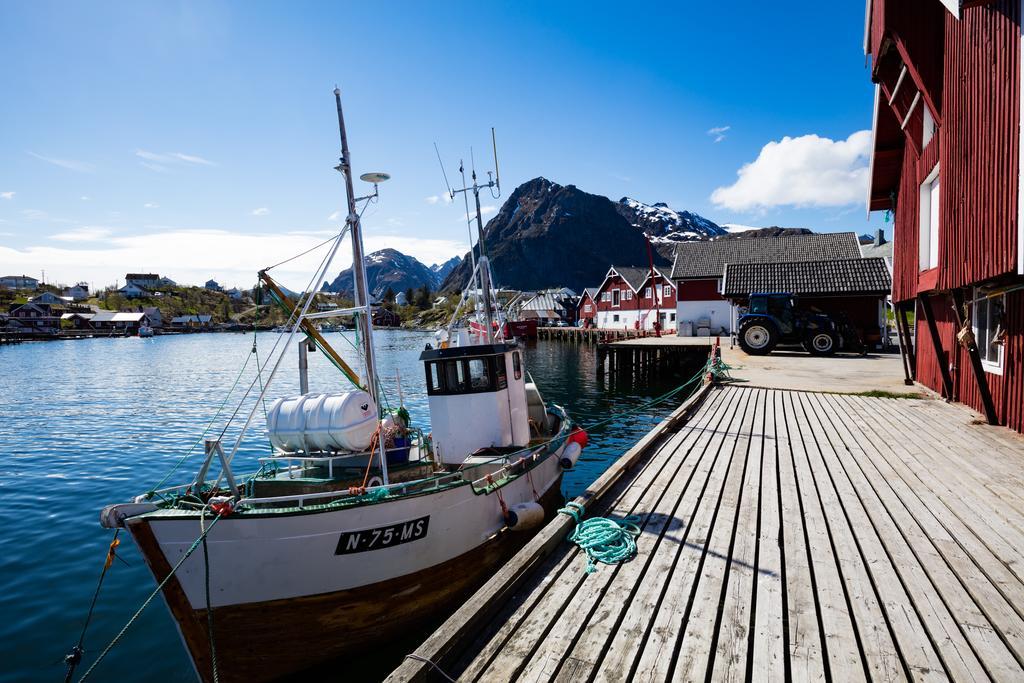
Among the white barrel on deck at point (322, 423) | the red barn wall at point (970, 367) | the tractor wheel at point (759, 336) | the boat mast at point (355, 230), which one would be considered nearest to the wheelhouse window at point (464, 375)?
the boat mast at point (355, 230)

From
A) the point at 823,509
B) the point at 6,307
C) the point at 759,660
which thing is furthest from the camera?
the point at 6,307

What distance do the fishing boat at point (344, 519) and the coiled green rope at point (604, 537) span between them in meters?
2.25

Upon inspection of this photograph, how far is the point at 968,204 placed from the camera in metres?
9.25

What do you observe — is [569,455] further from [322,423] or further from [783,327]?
[783,327]

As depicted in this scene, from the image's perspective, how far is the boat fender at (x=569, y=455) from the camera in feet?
36.8

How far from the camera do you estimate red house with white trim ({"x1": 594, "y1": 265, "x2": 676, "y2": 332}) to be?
57.6 metres

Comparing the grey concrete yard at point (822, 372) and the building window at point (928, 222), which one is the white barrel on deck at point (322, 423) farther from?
the building window at point (928, 222)

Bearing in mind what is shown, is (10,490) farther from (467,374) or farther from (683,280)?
(683,280)

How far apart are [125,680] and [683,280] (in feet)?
141

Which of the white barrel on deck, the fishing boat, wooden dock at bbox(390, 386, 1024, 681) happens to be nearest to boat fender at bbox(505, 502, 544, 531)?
the fishing boat

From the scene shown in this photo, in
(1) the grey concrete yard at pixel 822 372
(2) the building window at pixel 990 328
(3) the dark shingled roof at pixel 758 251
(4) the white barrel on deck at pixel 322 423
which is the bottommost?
(1) the grey concrete yard at pixel 822 372

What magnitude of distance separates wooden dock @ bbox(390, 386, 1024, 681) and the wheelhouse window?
3.00 m

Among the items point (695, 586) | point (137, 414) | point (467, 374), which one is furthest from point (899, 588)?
point (137, 414)

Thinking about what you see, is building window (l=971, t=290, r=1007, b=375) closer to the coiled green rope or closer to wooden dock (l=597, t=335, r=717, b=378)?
the coiled green rope
